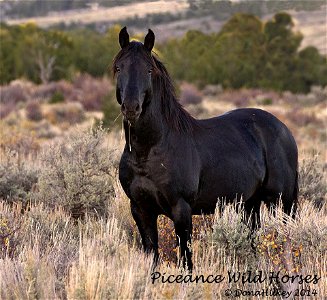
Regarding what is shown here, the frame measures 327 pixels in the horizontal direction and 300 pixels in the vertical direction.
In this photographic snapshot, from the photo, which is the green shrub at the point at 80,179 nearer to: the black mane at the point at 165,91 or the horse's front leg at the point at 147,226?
the horse's front leg at the point at 147,226

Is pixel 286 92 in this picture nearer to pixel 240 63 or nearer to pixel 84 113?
pixel 240 63

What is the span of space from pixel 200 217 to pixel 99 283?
2.94 m

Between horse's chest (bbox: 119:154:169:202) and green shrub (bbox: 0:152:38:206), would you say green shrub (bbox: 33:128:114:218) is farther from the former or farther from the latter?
horse's chest (bbox: 119:154:169:202)

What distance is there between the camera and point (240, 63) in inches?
1732

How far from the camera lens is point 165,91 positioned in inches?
218

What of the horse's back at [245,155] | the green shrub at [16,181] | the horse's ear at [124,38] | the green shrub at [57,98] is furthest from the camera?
the green shrub at [57,98]

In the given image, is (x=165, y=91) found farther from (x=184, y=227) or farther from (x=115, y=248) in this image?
(x=115, y=248)

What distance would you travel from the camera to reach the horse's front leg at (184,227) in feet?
17.7

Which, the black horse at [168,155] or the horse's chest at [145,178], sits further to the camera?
the horse's chest at [145,178]

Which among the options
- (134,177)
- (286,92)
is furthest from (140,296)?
(286,92)

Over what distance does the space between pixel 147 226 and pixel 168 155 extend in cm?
69

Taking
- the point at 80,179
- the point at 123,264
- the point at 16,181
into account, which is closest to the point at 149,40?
the point at 123,264

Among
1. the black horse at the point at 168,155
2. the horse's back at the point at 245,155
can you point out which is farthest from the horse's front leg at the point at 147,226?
the horse's back at the point at 245,155

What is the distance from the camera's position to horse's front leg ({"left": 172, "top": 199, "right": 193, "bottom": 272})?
17.7ft
